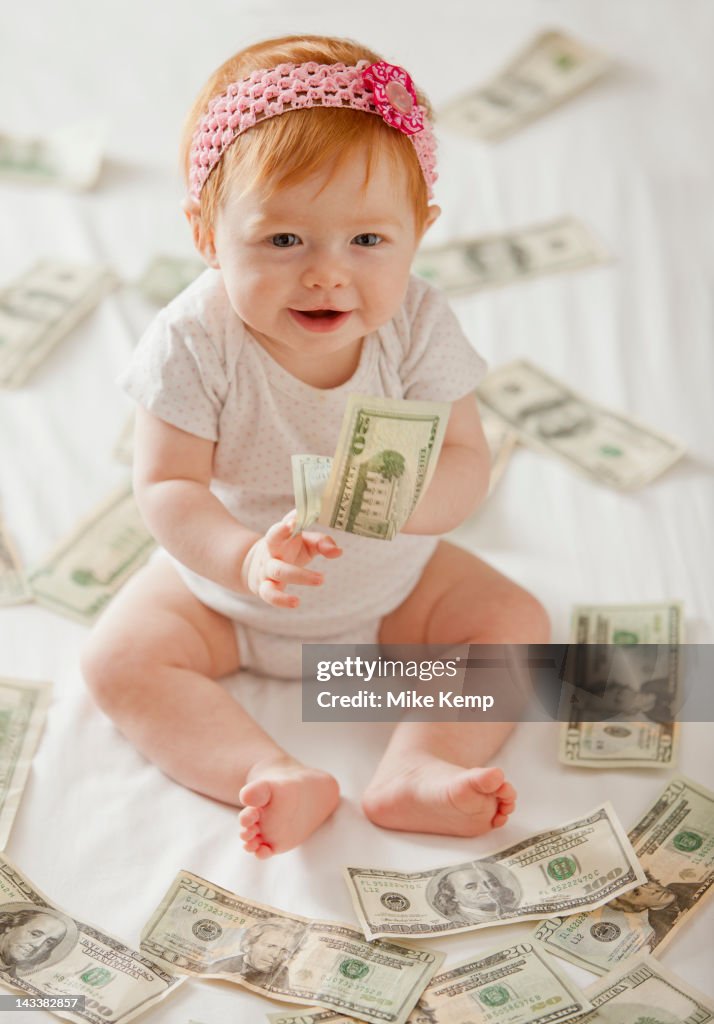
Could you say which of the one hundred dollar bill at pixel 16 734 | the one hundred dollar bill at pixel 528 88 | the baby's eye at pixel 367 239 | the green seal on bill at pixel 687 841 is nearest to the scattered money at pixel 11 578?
the one hundred dollar bill at pixel 16 734

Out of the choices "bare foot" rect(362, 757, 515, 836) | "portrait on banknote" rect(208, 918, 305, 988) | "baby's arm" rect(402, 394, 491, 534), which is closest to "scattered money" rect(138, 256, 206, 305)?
"baby's arm" rect(402, 394, 491, 534)

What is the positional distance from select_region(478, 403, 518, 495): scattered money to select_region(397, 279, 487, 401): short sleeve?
0.35 metres

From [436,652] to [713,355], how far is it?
74 centimetres

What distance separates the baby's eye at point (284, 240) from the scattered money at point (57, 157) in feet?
3.91

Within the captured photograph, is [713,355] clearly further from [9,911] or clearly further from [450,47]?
[9,911]

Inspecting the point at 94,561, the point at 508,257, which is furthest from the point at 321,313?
the point at 508,257

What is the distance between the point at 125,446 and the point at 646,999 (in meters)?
0.99

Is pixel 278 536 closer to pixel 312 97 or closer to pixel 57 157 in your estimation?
pixel 312 97

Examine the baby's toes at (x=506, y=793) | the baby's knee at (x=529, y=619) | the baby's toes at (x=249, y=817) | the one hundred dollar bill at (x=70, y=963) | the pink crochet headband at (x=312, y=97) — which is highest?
the pink crochet headband at (x=312, y=97)

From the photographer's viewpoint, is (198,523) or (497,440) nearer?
(198,523)

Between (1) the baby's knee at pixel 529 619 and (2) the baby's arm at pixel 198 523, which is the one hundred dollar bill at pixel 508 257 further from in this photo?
(2) the baby's arm at pixel 198 523

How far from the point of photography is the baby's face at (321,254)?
1.14 meters

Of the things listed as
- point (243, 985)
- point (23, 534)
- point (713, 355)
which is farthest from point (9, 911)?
point (713, 355)

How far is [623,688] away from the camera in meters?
1.45
